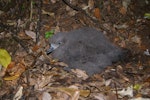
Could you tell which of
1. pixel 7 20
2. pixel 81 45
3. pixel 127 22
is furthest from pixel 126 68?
pixel 7 20

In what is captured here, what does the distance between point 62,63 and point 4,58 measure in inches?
38.7

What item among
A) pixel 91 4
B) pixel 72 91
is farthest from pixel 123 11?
pixel 72 91

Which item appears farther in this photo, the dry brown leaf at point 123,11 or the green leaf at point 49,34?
the dry brown leaf at point 123,11

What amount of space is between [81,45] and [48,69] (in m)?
0.69

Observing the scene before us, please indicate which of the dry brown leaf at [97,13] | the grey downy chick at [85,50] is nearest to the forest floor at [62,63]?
the dry brown leaf at [97,13]

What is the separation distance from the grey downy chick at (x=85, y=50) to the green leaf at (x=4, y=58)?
0.70 meters

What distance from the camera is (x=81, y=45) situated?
5.21 meters

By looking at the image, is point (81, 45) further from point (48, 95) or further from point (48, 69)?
point (48, 95)

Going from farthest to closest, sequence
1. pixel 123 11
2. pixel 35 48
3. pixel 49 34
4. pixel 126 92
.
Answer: pixel 123 11
pixel 49 34
pixel 35 48
pixel 126 92

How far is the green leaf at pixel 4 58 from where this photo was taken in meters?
5.09

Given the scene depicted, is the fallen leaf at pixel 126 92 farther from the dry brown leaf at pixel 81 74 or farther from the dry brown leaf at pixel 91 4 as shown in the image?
the dry brown leaf at pixel 91 4

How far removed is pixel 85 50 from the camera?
17.1 feet

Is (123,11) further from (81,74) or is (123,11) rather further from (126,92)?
(126,92)

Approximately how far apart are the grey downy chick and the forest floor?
0.42ft
